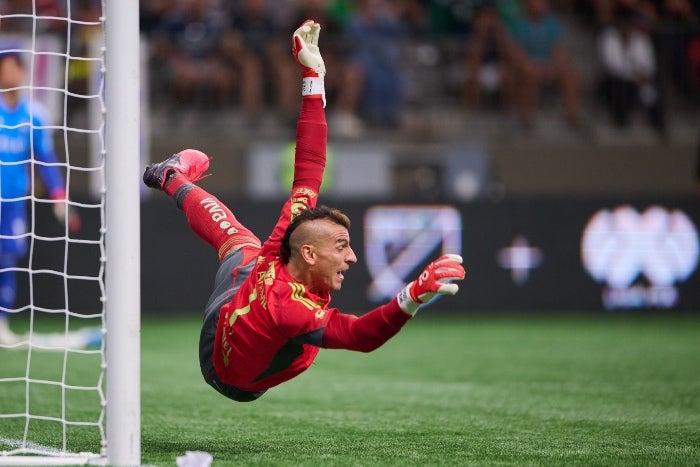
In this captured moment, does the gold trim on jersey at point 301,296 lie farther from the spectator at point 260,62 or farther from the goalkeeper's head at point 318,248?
the spectator at point 260,62

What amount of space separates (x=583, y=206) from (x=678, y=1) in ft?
14.9

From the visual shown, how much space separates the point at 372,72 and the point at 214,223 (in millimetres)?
9093

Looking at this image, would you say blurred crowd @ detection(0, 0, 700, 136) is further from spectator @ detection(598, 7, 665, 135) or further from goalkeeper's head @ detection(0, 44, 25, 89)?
goalkeeper's head @ detection(0, 44, 25, 89)

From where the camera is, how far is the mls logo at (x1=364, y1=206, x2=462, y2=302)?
12023mm

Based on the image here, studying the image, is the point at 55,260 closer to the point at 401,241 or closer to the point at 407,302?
the point at 401,241

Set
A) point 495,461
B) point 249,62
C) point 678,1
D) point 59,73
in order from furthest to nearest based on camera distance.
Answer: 1. point 678,1
2. point 249,62
3. point 59,73
4. point 495,461

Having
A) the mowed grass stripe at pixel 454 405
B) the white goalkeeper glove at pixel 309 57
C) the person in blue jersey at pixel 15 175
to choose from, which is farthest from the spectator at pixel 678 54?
the white goalkeeper glove at pixel 309 57

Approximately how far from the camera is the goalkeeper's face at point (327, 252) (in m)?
4.70

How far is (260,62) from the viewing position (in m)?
14.4

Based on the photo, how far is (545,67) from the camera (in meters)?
14.9

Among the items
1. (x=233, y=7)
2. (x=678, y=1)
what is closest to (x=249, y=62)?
(x=233, y=7)

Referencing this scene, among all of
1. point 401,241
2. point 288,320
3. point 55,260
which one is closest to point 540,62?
point 401,241

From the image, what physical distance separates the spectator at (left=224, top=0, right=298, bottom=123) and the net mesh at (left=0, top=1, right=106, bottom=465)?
6.53 ft

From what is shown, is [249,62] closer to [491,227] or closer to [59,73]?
[59,73]
